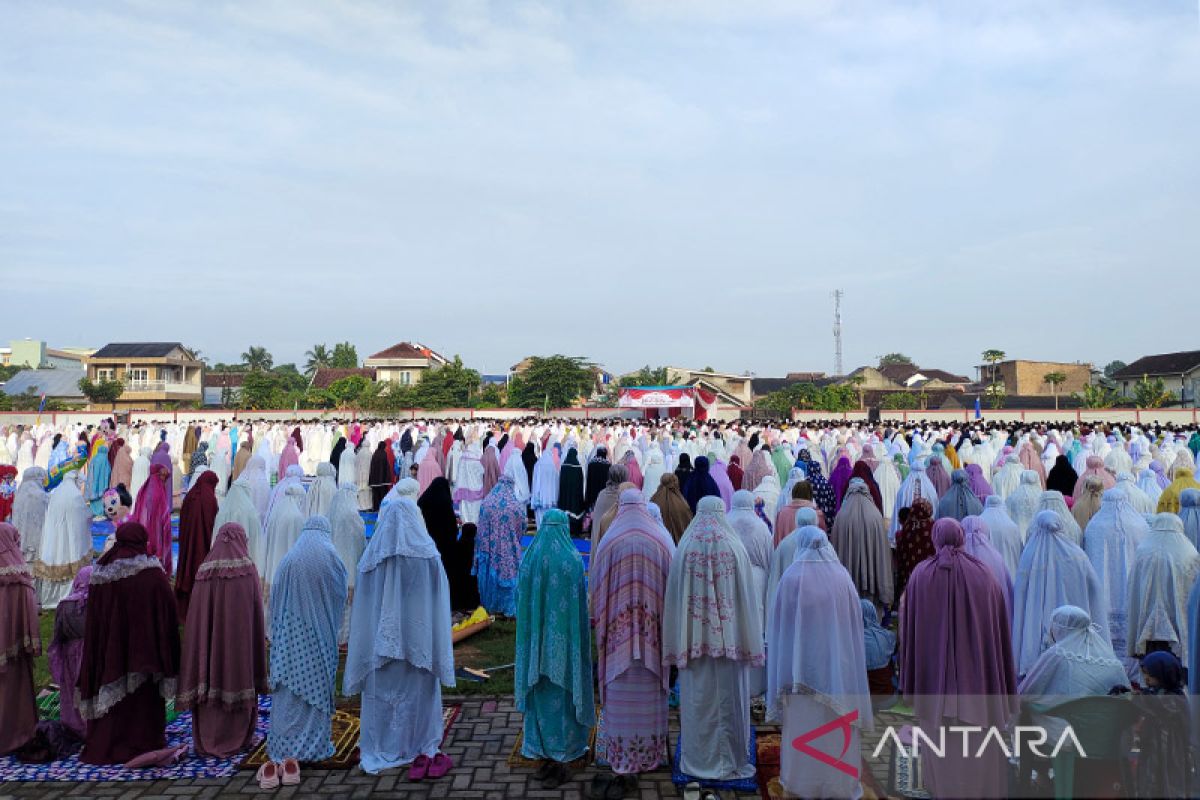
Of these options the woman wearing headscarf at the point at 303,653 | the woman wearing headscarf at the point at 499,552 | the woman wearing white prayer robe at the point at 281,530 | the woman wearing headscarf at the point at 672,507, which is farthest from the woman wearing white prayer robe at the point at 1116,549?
the woman wearing white prayer robe at the point at 281,530

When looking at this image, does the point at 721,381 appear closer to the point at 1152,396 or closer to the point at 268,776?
the point at 1152,396

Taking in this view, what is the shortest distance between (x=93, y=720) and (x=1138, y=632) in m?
5.88

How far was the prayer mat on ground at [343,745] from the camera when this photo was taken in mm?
4316

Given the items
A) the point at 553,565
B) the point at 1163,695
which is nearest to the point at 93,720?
the point at 553,565

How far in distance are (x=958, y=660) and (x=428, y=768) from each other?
2.75 metres

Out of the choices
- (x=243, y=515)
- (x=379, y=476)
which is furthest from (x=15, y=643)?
(x=379, y=476)

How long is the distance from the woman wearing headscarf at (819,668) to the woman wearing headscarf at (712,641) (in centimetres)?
21

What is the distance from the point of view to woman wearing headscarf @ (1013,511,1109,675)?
15.1ft

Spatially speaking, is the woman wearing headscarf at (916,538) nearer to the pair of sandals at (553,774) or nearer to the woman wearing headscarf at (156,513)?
the pair of sandals at (553,774)

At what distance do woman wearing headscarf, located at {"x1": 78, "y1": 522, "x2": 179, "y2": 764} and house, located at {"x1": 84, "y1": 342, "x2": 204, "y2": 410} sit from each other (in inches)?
1563

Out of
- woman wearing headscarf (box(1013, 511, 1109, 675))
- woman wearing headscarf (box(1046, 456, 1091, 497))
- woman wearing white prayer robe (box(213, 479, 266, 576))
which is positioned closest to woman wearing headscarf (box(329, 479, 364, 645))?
woman wearing white prayer robe (box(213, 479, 266, 576))

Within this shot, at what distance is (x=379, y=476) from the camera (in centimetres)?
1341

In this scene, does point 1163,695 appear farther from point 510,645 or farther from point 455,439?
point 455,439

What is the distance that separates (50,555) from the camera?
7.02 m
